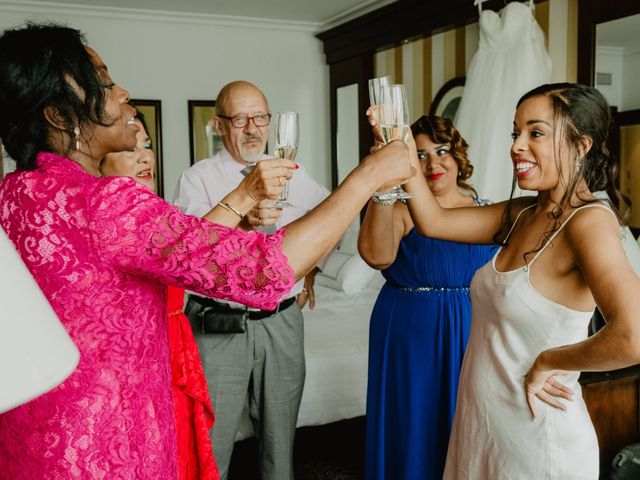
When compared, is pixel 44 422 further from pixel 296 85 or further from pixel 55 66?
pixel 296 85

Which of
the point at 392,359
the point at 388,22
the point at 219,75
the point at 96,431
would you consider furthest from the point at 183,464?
the point at 219,75

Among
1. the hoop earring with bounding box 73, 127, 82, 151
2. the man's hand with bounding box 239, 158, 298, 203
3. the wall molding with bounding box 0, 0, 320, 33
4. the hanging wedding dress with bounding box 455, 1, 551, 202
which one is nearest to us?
the hoop earring with bounding box 73, 127, 82, 151

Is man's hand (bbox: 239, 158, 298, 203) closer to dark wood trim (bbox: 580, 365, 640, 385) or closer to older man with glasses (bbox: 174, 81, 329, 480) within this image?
older man with glasses (bbox: 174, 81, 329, 480)

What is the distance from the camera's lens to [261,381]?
247 cm

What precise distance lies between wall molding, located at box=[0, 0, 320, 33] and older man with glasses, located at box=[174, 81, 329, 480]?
331 cm

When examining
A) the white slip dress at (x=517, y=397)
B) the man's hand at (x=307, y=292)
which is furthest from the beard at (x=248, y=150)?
the white slip dress at (x=517, y=397)

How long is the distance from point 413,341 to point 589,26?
2.16 m

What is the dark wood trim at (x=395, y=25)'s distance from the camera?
171 inches

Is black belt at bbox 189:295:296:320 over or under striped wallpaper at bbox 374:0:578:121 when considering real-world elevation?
under

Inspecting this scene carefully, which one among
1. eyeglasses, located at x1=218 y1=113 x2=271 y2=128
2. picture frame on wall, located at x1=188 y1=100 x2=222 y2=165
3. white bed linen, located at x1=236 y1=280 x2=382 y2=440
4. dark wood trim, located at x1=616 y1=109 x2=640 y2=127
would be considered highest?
picture frame on wall, located at x1=188 y1=100 x2=222 y2=165

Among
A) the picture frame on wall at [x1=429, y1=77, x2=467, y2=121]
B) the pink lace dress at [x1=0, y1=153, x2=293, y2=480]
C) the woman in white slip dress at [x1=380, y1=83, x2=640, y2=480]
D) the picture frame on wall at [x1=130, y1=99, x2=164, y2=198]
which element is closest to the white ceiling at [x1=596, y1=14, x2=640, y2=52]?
the picture frame on wall at [x1=429, y1=77, x2=467, y2=121]

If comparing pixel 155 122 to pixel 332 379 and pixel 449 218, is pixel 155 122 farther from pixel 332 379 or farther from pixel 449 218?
pixel 449 218

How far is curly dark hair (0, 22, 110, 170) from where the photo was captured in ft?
3.86

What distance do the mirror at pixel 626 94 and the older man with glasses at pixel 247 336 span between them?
1581 mm
